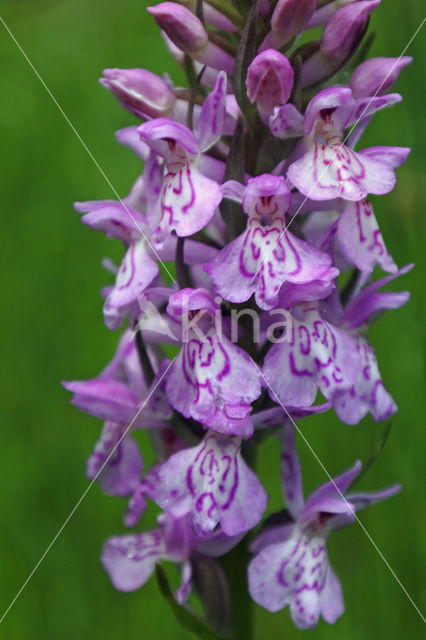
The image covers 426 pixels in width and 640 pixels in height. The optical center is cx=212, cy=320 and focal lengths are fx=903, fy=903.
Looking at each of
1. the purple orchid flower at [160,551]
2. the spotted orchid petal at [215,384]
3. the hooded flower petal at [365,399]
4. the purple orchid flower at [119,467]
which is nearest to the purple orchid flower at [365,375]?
the hooded flower petal at [365,399]

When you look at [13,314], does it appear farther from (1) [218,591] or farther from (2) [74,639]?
(1) [218,591]

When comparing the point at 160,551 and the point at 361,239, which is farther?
the point at 160,551

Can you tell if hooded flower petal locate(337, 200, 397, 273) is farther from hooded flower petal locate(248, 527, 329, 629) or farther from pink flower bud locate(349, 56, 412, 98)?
hooded flower petal locate(248, 527, 329, 629)

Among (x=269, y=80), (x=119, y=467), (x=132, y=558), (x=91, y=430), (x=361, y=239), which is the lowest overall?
(x=91, y=430)

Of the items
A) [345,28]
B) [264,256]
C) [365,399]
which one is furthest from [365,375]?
[345,28]

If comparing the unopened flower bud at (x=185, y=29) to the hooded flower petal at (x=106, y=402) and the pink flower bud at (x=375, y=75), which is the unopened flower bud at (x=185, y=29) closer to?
the pink flower bud at (x=375, y=75)

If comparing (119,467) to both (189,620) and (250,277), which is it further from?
(250,277)

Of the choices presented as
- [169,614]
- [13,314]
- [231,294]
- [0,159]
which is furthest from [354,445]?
[0,159]
